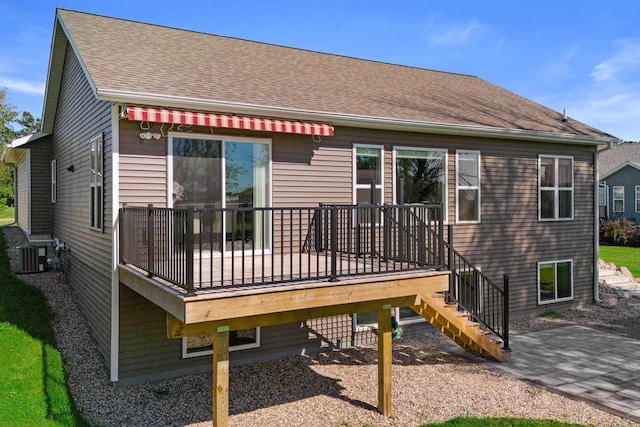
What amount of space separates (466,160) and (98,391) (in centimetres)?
818

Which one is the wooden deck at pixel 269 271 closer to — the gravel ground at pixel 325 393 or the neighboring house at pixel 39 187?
the gravel ground at pixel 325 393

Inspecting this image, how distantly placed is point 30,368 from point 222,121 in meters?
4.35

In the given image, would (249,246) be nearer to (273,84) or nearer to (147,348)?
(147,348)

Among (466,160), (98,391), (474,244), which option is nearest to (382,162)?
(466,160)

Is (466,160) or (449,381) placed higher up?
(466,160)

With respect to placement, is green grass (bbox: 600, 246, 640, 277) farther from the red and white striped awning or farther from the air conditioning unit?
the air conditioning unit

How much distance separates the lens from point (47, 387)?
18.9 ft

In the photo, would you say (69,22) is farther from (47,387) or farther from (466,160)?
(466,160)

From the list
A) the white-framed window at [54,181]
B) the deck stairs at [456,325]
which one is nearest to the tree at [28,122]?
the white-framed window at [54,181]

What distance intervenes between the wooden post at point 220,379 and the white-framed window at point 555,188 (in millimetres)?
9193

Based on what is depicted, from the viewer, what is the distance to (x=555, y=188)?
1136cm

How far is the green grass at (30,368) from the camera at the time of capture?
5.12m

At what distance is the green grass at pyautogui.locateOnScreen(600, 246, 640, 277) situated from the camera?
17.2 m

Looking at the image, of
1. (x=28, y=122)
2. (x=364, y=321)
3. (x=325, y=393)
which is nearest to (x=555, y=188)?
(x=364, y=321)
